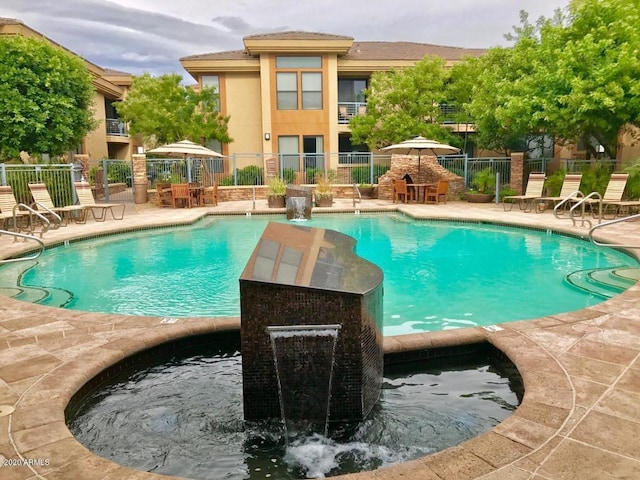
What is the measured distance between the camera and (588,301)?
20.7ft

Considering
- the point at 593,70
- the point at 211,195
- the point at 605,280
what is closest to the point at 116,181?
the point at 211,195

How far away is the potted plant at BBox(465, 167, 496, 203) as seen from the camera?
18.1 meters

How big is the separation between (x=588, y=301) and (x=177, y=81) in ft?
65.9

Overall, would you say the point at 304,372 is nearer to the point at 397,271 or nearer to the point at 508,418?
the point at 508,418

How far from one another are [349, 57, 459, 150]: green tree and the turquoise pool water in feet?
28.9

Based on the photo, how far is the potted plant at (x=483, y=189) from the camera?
18.1 m

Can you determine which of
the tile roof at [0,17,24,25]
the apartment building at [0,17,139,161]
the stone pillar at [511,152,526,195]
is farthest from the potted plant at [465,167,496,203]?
the tile roof at [0,17,24,25]

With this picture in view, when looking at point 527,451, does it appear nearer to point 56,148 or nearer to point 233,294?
point 233,294

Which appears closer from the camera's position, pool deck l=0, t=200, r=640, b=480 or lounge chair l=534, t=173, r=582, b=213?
pool deck l=0, t=200, r=640, b=480

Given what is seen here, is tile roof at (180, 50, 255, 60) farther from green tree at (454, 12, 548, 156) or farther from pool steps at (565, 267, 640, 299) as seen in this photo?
pool steps at (565, 267, 640, 299)

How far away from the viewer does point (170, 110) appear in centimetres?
2223

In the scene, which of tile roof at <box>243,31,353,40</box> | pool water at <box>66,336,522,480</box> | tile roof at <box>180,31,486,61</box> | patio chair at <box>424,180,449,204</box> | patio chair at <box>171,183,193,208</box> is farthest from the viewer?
tile roof at <box>180,31,486,61</box>

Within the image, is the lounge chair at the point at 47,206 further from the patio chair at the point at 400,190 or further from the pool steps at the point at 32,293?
the patio chair at the point at 400,190

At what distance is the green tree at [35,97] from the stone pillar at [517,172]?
15.1 m
